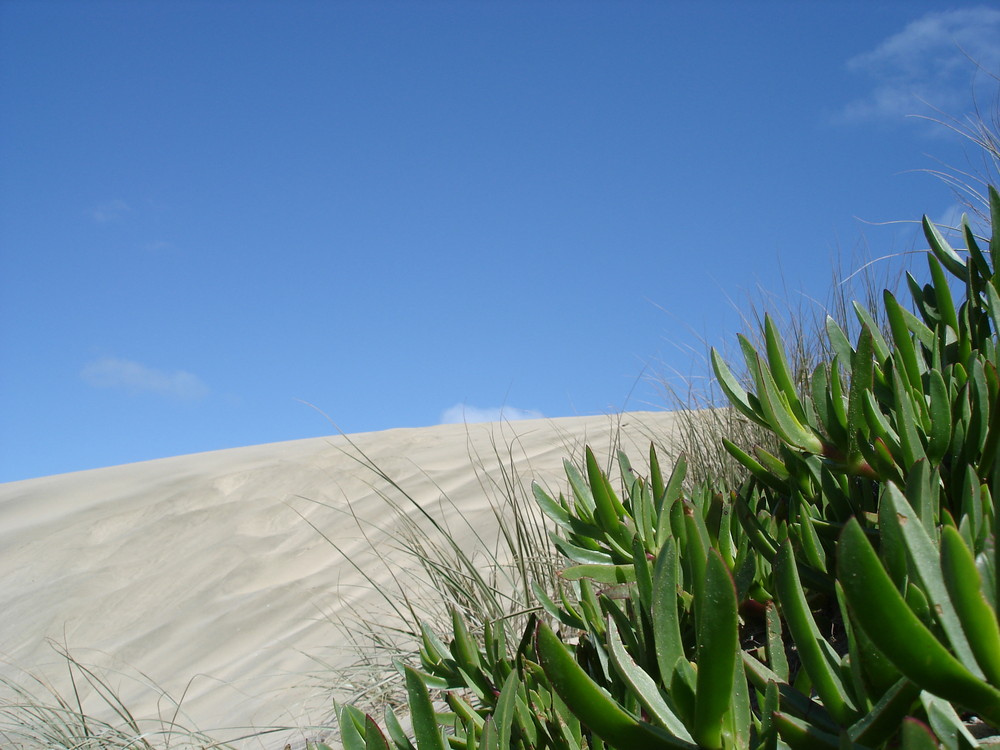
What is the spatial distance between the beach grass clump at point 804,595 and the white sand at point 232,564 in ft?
4.58

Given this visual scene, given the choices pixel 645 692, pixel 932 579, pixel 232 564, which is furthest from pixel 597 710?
pixel 232 564

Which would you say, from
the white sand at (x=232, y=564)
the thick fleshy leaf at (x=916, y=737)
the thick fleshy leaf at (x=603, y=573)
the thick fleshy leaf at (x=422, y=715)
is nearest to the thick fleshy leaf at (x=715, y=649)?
the thick fleshy leaf at (x=916, y=737)

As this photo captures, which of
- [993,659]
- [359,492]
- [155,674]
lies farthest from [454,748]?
[359,492]

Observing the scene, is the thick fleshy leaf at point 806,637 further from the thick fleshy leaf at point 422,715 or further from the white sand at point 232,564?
the white sand at point 232,564

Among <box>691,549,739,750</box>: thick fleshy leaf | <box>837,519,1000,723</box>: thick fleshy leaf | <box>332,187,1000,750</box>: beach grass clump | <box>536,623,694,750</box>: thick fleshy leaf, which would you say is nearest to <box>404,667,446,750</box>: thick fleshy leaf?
<box>332,187,1000,750</box>: beach grass clump

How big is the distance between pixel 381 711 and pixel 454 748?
65.2 inches

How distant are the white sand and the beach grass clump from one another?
1397mm

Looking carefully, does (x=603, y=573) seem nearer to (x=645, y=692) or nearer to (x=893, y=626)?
(x=645, y=692)

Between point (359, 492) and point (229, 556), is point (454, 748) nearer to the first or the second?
point (229, 556)

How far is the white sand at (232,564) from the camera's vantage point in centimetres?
370

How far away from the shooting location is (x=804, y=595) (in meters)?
0.90

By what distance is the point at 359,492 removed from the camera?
5957 mm

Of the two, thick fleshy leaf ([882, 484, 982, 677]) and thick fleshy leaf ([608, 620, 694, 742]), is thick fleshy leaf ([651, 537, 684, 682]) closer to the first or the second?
thick fleshy leaf ([608, 620, 694, 742])

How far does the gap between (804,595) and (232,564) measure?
480 cm
